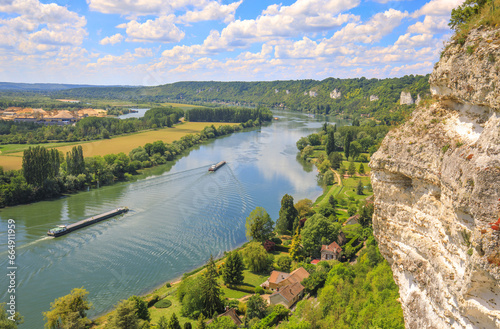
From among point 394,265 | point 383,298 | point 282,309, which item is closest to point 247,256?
point 282,309

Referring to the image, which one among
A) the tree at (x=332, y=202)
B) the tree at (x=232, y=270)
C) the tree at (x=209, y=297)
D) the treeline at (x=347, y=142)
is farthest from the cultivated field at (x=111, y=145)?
the tree at (x=332, y=202)

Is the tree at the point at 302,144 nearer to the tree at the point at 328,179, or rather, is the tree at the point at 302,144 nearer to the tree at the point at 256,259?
the tree at the point at 328,179

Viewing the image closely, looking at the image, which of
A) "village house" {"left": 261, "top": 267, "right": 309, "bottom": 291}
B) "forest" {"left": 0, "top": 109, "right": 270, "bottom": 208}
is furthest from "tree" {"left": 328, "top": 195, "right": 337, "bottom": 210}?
"forest" {"left": 0, "top": 109, "right": 270, "bottom": 208}

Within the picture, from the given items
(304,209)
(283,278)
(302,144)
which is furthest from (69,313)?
(302,144)

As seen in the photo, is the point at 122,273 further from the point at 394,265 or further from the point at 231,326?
the point at 394,265

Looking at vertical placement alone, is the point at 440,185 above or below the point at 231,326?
above

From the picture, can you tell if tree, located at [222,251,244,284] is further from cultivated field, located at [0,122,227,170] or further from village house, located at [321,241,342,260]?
cultivated field, located at [0,122,227,170]
